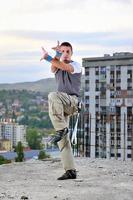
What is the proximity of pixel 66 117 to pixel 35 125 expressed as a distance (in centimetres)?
8368

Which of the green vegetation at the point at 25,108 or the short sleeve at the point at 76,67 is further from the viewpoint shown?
the green vegetation at the point at 25,108

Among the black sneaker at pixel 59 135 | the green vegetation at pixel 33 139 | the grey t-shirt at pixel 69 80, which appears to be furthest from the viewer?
the green vegetation at pixel 33 139

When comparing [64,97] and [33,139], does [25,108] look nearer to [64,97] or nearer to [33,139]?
[33,139]

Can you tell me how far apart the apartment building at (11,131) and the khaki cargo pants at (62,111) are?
85169 mm

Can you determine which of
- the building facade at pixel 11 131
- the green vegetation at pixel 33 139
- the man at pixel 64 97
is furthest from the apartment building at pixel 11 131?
the man at pixel 64 97

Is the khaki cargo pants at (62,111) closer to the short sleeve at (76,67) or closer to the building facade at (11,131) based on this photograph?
the short sleeve at (76,67)

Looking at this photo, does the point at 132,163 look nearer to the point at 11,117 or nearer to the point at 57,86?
the point at 57,86

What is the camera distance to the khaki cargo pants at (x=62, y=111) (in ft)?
16.4

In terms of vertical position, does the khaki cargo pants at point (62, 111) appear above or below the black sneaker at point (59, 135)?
above

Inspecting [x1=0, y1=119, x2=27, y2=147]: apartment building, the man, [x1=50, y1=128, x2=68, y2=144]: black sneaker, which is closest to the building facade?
[x1=0, y1=119, x2=27, y2=147]: apartment building

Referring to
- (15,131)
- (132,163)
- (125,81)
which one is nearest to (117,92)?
(125,81)

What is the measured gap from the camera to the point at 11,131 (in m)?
94.8

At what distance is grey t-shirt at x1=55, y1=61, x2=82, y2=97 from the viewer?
508cm

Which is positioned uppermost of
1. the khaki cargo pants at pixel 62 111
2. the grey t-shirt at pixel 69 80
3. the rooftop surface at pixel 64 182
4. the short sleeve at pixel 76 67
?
the short sleeve at pixel 76 67
